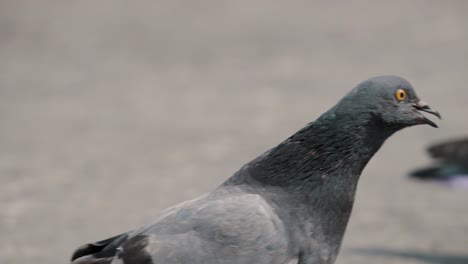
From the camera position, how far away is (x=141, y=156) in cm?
664

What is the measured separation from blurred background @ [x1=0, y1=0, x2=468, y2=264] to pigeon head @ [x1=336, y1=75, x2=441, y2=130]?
1.85 meters

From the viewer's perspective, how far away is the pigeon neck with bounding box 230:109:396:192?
3420mm

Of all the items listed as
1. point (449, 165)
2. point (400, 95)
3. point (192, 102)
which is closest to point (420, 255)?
point (449, 165)

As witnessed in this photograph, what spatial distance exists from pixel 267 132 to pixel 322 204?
3.70 meters

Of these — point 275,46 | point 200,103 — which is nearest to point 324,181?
point 200,103

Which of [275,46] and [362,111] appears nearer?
[362,111]

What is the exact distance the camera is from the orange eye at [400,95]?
344cm

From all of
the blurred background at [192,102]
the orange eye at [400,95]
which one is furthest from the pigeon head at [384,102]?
the blurred background at [192,102]

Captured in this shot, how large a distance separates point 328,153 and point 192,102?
434 centimetres

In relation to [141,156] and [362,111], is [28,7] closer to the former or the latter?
[141,156]

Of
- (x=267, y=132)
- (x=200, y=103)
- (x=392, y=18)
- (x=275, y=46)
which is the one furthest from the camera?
(x=392, y=18)

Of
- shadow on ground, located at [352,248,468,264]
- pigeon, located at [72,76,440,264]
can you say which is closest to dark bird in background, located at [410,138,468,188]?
shadow on ground, located at [352,248,468,264]

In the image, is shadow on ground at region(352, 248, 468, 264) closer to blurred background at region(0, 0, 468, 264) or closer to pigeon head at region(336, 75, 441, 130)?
blurred background at region(0, 0, 468, 264)

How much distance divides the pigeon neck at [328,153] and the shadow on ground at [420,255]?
6.09 feet
